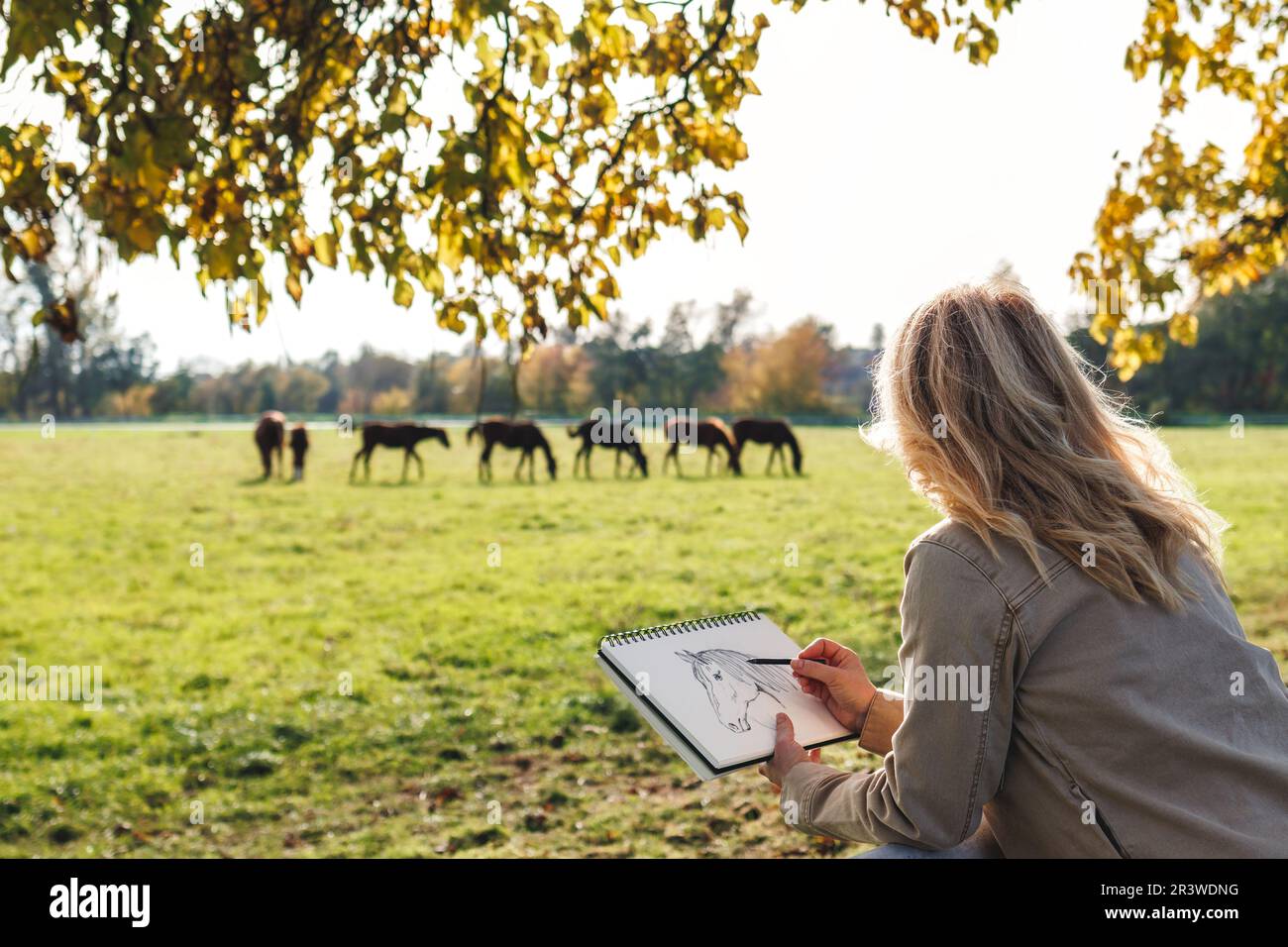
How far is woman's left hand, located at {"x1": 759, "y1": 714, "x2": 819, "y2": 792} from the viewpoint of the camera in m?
2.45

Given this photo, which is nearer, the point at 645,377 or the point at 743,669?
the point at 743,669

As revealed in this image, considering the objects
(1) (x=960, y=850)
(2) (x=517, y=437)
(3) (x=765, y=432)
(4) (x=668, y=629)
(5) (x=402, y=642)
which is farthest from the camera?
(3) (x=765, y=432)

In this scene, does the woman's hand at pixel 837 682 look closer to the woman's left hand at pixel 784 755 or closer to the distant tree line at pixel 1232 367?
the woman's left hand at pixel 784 755

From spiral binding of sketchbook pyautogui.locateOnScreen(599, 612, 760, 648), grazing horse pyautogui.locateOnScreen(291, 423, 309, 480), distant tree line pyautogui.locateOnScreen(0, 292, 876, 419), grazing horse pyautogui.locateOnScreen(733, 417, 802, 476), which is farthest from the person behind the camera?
distant tree line pyautogui.locateOnScreen(0, 292, 876, 419)

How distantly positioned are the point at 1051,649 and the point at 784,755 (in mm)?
804

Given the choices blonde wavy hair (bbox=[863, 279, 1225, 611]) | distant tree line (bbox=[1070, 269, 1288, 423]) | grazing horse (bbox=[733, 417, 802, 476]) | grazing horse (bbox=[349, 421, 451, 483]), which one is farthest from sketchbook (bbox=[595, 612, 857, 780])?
distant tree line (bbox=[1070, 269, 1288, 423])

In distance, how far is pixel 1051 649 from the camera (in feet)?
6.36

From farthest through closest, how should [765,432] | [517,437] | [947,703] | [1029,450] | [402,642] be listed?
[765,432]
[517,437]
[402,642]
[1029,450]
[947,703]

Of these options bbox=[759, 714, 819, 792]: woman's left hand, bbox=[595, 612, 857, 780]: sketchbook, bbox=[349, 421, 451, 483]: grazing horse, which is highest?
bbox=[349, 421, 451, 483]: grazing horse

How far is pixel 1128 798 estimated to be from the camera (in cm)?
188

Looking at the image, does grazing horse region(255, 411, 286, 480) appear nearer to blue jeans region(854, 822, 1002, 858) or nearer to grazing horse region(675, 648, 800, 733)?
grazing horse region(675, 648, 800, 733)

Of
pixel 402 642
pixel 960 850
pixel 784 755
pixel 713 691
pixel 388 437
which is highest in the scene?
pixel 388 437

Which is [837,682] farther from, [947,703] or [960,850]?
[947,703]

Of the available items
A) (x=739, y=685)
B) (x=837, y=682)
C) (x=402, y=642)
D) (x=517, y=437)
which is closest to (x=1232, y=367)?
(x=517, y=437)
